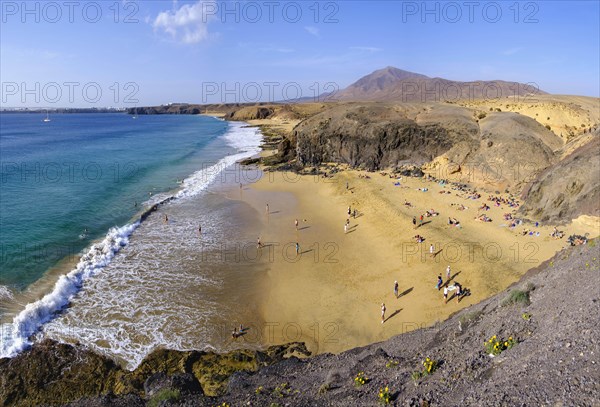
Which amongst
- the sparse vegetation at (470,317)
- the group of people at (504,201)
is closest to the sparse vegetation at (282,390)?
the sparse vegetation at (470,317)

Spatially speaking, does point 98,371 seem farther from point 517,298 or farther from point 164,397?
point 517,298

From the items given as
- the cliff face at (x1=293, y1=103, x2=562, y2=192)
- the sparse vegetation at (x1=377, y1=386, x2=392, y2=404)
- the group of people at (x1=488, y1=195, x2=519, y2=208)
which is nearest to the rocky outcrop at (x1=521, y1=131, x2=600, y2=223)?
the group of people at (x1=488, y1=195, x2=519, y2=208)

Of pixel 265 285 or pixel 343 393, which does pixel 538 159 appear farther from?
pixel 343 393

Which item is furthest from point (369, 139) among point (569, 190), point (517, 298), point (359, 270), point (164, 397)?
point (164, 397)

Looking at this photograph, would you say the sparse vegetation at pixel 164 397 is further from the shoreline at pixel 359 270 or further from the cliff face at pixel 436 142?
the cliff face at pixel 436 142

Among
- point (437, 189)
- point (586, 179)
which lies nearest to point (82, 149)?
point (437, 189)

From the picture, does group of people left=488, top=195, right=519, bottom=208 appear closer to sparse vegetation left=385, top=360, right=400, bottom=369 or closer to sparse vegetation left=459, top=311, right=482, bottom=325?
sparse vegetation left=459, top=311, right=482, bottom=325
